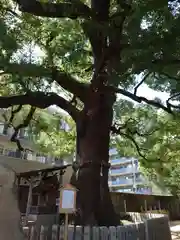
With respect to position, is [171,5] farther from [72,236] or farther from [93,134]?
[72,236]

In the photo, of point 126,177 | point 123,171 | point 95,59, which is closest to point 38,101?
point 95,59

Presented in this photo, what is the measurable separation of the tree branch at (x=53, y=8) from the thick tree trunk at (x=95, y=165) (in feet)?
7.13

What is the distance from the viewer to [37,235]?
4.62 metres

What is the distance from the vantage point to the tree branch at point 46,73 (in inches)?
186

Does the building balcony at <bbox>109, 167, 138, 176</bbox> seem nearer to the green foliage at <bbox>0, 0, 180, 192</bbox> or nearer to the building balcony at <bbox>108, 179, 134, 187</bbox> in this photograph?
the building balcony at <bbox>108, 179, 134, 187</bbox>

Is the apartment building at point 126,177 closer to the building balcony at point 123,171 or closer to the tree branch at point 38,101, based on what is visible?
the building balcony at point 123,171

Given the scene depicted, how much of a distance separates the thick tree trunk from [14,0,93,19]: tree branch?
2.17m

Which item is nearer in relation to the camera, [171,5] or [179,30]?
[179,30]

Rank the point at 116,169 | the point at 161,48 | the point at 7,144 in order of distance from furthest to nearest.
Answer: the point at 116,169, the point at 7,144, the point at 161,48

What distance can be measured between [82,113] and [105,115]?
0.65m

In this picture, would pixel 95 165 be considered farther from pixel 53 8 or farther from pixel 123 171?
pixel 123 171

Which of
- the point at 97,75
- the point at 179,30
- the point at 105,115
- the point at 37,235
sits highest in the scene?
the point at 97,75

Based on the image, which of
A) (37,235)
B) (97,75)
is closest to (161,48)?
(97,75)

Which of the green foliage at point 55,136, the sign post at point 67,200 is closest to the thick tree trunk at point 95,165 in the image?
the sign post at point 67,200
